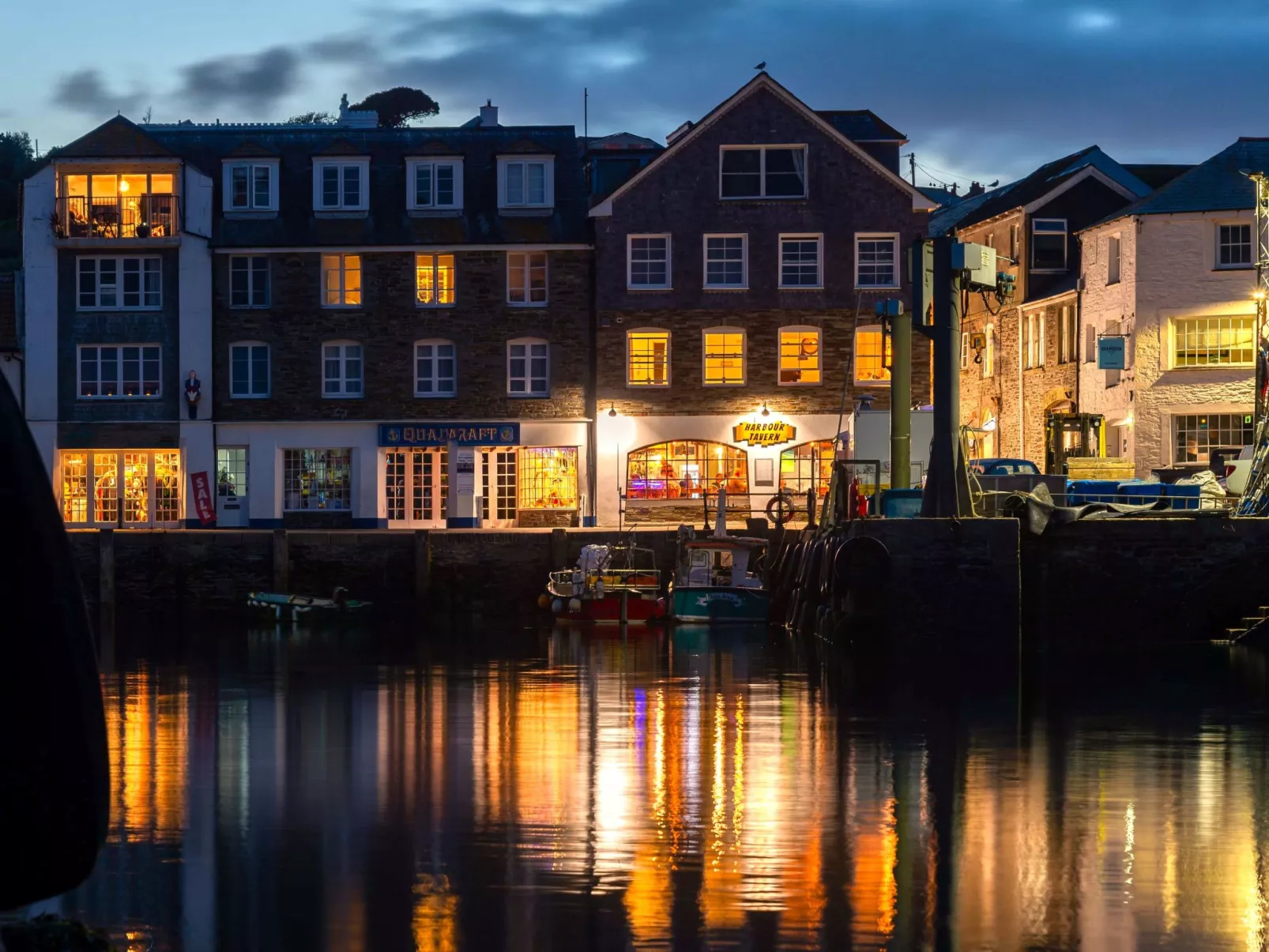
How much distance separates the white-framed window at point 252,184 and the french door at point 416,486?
332 inches

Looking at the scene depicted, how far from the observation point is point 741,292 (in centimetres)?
5256

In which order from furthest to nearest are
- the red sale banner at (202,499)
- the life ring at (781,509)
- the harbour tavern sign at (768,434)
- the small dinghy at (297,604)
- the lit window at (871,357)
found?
1. the lit window at (871,357)
2. the harbour tavern sign at (768,434)
3. the red sale banner at (202,499)
4. the life ring at (781,509)
5. the small dinghy at (297,604)

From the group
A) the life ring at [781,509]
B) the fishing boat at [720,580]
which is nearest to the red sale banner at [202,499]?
the fishing boat at [720,580]

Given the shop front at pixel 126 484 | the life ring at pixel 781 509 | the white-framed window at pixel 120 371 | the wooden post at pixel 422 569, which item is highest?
the white-framed window at pixel 120 371

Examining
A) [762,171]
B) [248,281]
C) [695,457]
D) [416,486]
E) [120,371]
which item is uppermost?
[762,171]

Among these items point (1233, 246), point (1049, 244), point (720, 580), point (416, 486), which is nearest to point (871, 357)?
point (1233, 246)

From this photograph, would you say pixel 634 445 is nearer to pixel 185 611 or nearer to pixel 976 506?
pixel 185 611

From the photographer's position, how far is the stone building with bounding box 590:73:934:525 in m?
52.1

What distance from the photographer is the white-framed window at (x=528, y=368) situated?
52938mm

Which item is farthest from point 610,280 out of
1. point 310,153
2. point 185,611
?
point 185,611

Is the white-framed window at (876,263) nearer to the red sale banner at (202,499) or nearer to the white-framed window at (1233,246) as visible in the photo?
the white-framed window at (1233,246)

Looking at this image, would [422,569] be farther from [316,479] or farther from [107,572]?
[316,479]

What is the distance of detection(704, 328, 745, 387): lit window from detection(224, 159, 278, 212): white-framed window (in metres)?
13.6

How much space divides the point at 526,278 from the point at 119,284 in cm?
1200
